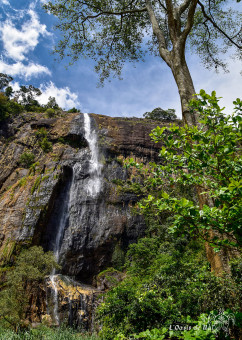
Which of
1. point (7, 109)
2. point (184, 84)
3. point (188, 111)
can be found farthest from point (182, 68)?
point (7, 109)

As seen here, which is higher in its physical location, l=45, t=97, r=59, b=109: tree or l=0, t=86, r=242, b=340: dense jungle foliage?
l=45, t=97, r=59, b=109: tree

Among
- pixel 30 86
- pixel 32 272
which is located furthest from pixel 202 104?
pixel 30 86

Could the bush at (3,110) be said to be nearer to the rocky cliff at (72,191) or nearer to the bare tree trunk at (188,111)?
the rocky cliff at (72,191)

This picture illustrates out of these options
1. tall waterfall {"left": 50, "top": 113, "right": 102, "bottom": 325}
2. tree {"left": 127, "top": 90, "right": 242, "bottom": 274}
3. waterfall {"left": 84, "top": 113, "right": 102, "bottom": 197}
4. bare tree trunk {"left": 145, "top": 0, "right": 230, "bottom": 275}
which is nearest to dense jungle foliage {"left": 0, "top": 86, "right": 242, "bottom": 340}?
tree {"left": 127, "top": 90, "right": 242, "bottom": 274}

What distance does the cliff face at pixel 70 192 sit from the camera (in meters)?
22.3

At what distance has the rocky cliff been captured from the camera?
880 inches

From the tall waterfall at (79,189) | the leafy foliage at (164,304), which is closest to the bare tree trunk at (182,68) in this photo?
the leafy foliage at (164,304)

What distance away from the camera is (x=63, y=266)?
2153 cm

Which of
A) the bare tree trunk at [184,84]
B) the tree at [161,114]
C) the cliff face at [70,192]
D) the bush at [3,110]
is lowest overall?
the bare tree trunk at [184,84]

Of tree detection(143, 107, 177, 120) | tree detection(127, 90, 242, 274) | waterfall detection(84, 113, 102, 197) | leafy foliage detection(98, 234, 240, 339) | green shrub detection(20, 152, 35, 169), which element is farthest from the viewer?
tree detection(143, 107, 177, 120)

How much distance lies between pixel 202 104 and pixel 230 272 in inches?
97.8

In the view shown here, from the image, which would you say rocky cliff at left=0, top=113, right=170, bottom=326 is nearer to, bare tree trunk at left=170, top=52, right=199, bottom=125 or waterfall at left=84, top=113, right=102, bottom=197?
waterfall at left=84, top=113, right=102, bottom=197

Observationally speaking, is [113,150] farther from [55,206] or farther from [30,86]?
[30,86]

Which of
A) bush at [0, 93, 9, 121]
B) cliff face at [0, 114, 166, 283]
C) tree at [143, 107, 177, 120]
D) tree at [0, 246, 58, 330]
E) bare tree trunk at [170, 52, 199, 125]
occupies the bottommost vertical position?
tree at [0, 246, 58, 330]
